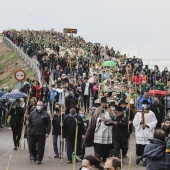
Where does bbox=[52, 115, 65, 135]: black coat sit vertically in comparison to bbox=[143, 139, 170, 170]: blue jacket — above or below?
above

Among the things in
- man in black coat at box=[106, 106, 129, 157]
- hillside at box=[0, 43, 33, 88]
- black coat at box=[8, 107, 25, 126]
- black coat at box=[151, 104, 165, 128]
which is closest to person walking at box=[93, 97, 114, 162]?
man in black coat at box=[106, 106, 129, 157]

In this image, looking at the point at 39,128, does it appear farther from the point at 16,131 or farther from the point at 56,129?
the point at 16,131

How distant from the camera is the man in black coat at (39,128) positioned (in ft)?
54.9

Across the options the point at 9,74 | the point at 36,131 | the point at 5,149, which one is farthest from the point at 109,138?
the point at 9,74

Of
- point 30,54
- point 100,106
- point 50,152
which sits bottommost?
point 50,152

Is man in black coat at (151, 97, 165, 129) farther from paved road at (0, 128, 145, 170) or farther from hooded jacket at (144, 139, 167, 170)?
hooded jacket at (144, 139, 167, 170)

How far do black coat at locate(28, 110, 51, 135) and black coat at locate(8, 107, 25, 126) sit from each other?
2006 millimetres

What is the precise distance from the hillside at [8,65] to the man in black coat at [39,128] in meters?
34.1

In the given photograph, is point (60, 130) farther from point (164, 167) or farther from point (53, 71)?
point (53, 71)

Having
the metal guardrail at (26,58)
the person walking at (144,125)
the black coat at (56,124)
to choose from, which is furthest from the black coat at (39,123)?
the metal guardrail at (26,58)

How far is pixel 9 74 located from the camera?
6009 cm

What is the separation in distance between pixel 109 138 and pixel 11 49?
51.4 metres

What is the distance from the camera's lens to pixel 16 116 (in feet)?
62.2

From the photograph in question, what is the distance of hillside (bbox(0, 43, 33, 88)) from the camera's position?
184 feet
